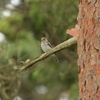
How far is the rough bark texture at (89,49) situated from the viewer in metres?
3.58

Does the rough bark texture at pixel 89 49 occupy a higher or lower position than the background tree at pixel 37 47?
lower

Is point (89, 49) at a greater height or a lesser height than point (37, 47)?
lesser

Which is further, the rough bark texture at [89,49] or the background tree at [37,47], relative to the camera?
the background tree at [37,47]

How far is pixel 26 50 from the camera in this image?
32.8 feet

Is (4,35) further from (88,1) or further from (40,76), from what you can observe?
(88,1)

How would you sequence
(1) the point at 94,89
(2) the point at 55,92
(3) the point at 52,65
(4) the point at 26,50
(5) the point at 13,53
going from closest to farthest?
1. (1) the point at 94,89
2. (5) the point at 13,53
3. (4) the point at 26,50
4. (3) the point at 52,65
5. (2) the point at 55,92

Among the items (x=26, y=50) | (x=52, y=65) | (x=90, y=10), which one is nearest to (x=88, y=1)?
(x=90, y=10)

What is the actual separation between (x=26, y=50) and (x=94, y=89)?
6453 mm

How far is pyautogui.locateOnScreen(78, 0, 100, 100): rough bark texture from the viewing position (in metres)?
3.58

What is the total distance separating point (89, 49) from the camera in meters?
3.65

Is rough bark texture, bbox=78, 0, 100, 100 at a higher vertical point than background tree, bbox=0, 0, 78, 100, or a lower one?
lower

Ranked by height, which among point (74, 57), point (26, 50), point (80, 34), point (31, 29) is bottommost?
point (80, 34)

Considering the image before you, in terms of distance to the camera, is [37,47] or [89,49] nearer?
[89,49]

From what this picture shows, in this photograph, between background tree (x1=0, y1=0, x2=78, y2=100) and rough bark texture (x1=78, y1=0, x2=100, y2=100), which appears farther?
background tree (x1=0, y1=0, x2=78, y2=100)
